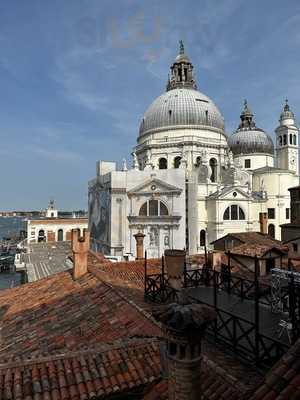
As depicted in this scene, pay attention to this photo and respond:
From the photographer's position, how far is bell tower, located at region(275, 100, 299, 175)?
45.2 meters

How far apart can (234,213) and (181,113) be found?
14.2m

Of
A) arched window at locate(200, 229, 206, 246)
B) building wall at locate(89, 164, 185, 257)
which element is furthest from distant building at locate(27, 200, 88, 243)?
arched window at locate(200, 229, 206, 246)

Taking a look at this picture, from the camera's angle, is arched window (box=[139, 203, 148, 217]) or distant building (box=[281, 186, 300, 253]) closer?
distant building (box=[281, 186, 300, 253])

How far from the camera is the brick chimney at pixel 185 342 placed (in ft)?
12.6

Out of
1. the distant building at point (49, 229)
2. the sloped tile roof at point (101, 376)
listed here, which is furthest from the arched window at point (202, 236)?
the sloped tile roof at point (101, 376)

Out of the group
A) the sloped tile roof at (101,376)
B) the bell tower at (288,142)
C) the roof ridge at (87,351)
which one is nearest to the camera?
the sloped tile roof at (101,376)

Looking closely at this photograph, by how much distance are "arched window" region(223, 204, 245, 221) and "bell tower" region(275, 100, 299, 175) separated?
52.7 ft

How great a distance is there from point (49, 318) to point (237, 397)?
632 cm

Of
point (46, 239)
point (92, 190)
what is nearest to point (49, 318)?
point (92, 190)

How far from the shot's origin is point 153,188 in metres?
32.1

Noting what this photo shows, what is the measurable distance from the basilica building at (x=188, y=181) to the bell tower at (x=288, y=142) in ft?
0.45

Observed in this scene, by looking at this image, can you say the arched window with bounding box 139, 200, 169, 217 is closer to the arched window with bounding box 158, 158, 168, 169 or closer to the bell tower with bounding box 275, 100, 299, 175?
the arched window with bounding box 158, 158, 168, 169

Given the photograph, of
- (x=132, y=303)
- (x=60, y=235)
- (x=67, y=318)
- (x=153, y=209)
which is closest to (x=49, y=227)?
(x=60, y=235)

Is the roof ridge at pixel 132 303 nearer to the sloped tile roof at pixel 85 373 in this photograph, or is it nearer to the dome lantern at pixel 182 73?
the sloped tile roof at pixel 85 373
